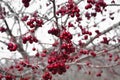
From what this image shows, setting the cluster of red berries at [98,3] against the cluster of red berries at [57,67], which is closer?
the cluster of red berries at [57,67]

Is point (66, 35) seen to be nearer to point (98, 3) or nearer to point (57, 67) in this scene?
point (57, 67)

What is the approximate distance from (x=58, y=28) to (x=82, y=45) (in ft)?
10.7

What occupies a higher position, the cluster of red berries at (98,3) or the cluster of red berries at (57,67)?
the cluster of red berries at (98,3)

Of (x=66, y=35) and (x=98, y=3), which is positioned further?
(x=98, y=3)

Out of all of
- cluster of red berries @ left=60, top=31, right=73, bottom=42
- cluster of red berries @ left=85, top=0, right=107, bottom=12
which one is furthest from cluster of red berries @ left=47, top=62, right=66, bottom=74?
cluster of red berries @ left=85, top=0, right=107, bottom=12

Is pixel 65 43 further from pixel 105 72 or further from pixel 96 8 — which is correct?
pixel 105 72

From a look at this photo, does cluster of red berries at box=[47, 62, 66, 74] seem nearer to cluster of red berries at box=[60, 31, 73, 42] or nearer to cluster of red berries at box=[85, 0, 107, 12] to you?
cluster of red berries at box=[60, 31, 73, 42]

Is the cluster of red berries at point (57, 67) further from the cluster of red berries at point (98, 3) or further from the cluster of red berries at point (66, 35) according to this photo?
the cluster of red berries at point (98, 3)

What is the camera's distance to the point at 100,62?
20812 millimetres

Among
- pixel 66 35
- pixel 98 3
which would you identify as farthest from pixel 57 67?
pixel 98 3

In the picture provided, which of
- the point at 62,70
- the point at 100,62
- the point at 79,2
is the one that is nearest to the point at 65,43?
the point at 62,70

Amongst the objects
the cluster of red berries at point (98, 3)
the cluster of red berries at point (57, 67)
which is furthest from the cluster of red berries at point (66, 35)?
the cluster of red berries at point (98, 3)

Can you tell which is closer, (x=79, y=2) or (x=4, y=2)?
(x=79, y=2)

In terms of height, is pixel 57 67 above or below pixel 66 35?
below
